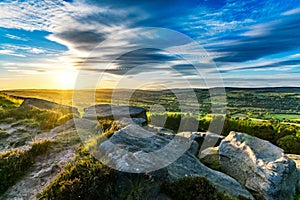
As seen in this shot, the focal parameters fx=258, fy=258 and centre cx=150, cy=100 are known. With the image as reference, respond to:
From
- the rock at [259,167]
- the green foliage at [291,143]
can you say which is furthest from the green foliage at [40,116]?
the green foliage at [291,143]

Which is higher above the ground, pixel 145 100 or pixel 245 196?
pixel 145 100

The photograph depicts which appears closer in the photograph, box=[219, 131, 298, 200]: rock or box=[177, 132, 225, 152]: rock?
box=[219, 131, 298, 200]: rock

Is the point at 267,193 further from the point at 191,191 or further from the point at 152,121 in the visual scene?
the point at 152,121

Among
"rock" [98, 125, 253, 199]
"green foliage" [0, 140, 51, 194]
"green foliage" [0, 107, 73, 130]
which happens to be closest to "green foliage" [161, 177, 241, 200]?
"rock" [98, 125, 253, 199]

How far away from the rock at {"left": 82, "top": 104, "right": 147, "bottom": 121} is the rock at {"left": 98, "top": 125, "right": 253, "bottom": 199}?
6.08 metres

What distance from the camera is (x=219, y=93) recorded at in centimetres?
2044

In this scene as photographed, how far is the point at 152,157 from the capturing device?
24.5ft

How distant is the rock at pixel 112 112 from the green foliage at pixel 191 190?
809 centimetres

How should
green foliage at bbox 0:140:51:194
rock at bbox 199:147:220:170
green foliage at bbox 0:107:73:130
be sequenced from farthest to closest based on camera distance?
green foliage at bbox 0:107:73:130 → rock at bbox 199:147:220:170 → green foliage at bbox 0:140:51:194

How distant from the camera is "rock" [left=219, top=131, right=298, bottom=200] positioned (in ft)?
30.0

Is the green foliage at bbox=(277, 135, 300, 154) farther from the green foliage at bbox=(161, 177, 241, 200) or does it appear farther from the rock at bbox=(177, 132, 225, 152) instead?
the green foliage at bbox=(161, 177, 241, 200)

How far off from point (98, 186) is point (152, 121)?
13.7 m

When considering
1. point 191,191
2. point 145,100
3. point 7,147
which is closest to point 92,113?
point 145,100

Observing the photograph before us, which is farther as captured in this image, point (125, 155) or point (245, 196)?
point (245, 196)
